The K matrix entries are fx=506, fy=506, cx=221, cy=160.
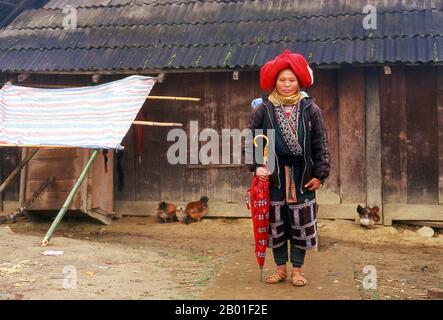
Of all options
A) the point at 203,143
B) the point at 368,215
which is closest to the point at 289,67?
the point at 368,215

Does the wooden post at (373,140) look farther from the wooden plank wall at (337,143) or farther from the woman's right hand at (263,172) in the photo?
the woman's right hand at (263,172)

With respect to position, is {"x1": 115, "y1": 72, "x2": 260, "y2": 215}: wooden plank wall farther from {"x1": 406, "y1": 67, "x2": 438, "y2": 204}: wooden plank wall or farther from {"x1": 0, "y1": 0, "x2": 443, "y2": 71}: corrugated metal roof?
{"x1": 406, "y1": 67, "x2": 438, "y2": 204}: wooden plank wall

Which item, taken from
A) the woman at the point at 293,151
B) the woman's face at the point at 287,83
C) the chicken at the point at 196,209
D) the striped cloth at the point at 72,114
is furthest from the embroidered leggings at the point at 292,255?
the chicken at the point at 196,209

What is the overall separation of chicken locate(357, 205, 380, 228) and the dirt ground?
112 mm

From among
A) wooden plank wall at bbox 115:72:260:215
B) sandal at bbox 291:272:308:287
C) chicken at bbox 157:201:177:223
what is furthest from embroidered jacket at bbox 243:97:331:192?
chicken at bbox 157:201:177:223

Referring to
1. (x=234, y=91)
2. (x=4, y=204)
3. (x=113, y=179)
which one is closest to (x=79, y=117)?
(x=113, y=179)

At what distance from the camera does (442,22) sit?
22.3ft

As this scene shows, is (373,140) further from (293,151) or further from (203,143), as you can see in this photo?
(293,151)

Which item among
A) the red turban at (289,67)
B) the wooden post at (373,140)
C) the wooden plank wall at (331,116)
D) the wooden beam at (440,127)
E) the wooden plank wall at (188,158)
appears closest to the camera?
the red turban at (289,67)

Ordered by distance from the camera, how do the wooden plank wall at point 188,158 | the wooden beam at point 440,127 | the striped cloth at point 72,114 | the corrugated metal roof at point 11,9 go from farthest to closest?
the corrugated metal roof at point 11,9, the wooden plank wall at point 188,158, the wooden beam at point 440,127, the striped cloth at point 72,114

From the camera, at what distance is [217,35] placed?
7.45 m

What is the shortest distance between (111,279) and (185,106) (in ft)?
13.0

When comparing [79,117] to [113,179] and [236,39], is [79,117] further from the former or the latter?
[236,39]

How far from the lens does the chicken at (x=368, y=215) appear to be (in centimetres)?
685
